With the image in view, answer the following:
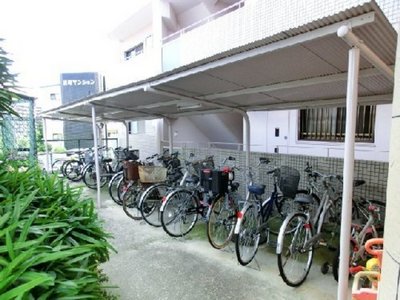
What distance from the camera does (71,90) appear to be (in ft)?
49.1

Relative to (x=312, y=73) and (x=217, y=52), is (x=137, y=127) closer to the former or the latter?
(x=217, y=52)

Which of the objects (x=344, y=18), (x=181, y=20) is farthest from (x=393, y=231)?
(x=181, y=20)

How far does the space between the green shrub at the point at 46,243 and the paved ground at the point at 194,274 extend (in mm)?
919

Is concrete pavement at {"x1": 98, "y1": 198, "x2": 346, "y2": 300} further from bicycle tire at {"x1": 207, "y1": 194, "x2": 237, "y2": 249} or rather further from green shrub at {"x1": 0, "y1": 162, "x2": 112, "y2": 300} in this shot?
green shrub at {"x1": 0, "y1": 162, "x2": 112, "y2": 300}

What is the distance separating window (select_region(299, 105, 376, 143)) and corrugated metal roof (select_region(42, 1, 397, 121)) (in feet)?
6.33

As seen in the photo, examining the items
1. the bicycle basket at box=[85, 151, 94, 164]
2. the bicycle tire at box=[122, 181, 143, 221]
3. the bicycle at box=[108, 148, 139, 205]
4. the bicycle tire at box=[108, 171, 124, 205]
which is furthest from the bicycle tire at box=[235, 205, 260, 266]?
the bicycle basket at box=[85, 151, 94, 164]

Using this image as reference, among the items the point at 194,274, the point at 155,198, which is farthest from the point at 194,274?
the point at 155,198

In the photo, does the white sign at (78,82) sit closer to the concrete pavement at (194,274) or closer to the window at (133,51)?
the window at (133,51)

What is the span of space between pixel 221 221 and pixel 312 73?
1926 mm

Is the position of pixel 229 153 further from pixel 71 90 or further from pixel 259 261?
pixel 71 90

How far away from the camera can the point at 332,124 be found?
18.2ft

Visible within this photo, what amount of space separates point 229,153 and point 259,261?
2797 millimetres

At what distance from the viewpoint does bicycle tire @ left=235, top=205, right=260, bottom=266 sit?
2920 millimetres

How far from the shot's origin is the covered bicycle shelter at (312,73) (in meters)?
1.53
